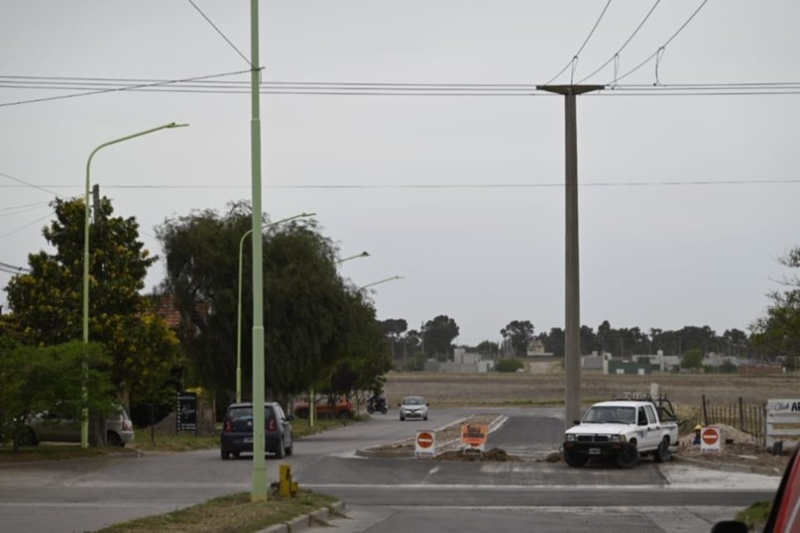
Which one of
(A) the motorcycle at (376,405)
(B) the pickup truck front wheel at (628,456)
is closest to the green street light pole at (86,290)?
(B) the pickup truck front wheel at (628,456)

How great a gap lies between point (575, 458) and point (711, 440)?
16.1 ft

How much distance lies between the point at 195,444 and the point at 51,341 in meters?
7.79

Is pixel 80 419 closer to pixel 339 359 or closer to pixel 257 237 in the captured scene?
pixel 257 237

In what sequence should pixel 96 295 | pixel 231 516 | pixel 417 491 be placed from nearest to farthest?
1. pixel 231 516
2. pixel 417 491
3. pixel 96 295

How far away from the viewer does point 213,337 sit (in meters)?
58.2

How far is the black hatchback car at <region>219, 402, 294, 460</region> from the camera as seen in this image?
37719mm

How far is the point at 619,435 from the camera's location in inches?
1348

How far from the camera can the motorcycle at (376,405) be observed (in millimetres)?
102250

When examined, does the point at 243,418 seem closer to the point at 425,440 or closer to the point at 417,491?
the point at 425,440

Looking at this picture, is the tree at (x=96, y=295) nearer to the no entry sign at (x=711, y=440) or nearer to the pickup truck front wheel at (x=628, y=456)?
the pickup truck front wheel at (x=628, y=456)

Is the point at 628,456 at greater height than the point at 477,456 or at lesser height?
greater

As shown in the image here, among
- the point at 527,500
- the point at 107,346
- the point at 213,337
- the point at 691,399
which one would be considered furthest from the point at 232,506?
the point at 691,399

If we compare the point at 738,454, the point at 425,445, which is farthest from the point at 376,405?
the point at 738,454

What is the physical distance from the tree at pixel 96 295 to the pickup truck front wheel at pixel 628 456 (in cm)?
1572
